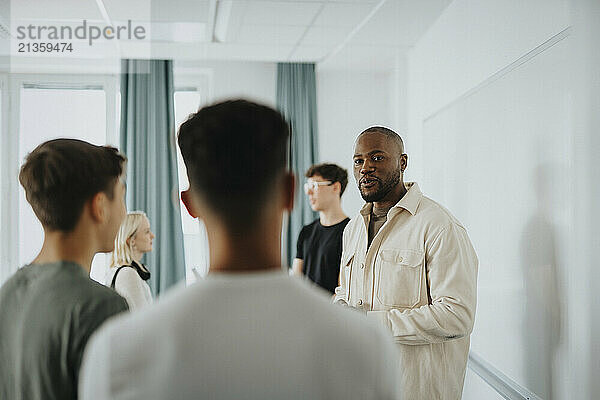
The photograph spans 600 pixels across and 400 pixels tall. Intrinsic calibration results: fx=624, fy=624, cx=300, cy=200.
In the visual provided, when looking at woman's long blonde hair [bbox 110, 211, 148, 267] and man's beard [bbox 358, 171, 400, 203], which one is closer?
man's beard [bbox 358, 171, 400, 203]

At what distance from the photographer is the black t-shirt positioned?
10.4 ft

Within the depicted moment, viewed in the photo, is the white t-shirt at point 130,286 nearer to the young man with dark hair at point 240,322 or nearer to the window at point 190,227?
the young man with dark hair at point 240,322

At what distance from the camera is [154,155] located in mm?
4812

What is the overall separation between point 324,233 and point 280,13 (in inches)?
49.1

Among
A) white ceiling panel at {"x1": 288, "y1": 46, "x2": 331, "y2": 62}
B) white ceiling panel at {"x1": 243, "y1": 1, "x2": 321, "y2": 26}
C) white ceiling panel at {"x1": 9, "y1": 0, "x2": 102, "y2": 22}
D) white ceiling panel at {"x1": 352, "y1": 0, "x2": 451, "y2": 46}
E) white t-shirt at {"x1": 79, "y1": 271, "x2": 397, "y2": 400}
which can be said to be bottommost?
white t-shirt at {"x1": 79, "y1": 271, "x2": 397, "y2": 400}

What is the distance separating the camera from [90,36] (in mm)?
4160

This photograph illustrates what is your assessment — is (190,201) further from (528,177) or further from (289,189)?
(528,177)

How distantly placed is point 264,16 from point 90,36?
1.34 m

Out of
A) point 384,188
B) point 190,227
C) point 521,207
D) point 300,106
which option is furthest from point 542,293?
point 190,227

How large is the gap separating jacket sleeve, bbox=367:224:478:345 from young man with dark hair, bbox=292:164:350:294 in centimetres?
115

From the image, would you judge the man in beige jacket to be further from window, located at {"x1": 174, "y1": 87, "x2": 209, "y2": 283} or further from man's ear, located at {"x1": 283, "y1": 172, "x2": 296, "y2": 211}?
window, located at {"x1": 174, "y1": 87, "x2": 209, "y2": 283}

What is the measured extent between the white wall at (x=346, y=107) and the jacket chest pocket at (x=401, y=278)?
286cm

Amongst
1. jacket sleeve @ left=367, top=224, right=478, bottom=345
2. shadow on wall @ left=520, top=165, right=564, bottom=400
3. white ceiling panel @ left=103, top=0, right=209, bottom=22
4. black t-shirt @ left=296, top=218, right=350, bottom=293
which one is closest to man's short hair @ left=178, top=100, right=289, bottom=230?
jacket sleeve @ left=367, top=224, right=478, bottom=345

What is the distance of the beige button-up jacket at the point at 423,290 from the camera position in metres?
1.96
